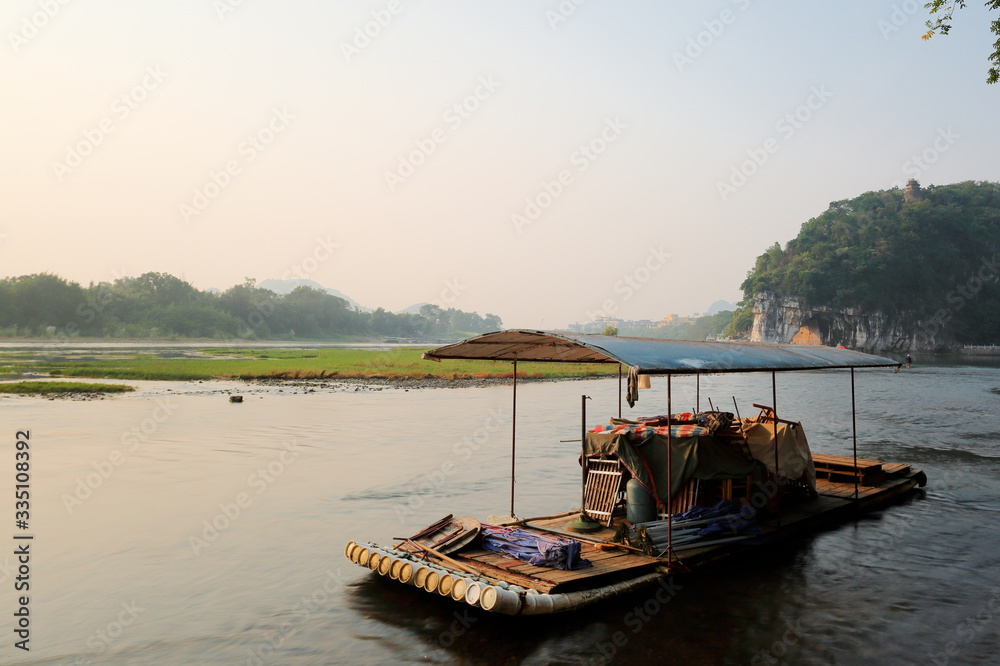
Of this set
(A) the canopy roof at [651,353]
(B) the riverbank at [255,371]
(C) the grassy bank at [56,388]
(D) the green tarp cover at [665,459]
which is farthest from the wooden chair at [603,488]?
(C) the grassy bank at [56,388]

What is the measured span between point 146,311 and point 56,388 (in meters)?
106

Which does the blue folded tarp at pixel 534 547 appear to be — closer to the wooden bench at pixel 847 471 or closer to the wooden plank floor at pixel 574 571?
the wooden plank floor at pixel 574 571

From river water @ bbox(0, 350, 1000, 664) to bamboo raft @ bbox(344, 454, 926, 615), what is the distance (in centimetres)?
37

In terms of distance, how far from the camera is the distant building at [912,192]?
481ft

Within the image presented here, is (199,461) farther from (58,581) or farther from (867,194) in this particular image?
(867,194)

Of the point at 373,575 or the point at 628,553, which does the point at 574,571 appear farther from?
the point at 373,575

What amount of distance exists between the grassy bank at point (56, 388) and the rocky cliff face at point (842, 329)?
118057 mm

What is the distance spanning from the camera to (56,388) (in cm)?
3934

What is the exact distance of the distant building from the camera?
481ft

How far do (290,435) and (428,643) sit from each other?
62.7 ft

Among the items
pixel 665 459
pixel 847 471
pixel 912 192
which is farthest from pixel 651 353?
pixel 912 192

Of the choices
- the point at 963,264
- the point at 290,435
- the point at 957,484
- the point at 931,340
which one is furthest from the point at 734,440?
the point at 963,264

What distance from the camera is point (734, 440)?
37.7 ft

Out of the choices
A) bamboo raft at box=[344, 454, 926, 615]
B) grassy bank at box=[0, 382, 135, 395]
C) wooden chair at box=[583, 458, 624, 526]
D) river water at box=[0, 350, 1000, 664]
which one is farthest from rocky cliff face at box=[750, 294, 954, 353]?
bamboo raft at box=[344, 454, 926, 615]
